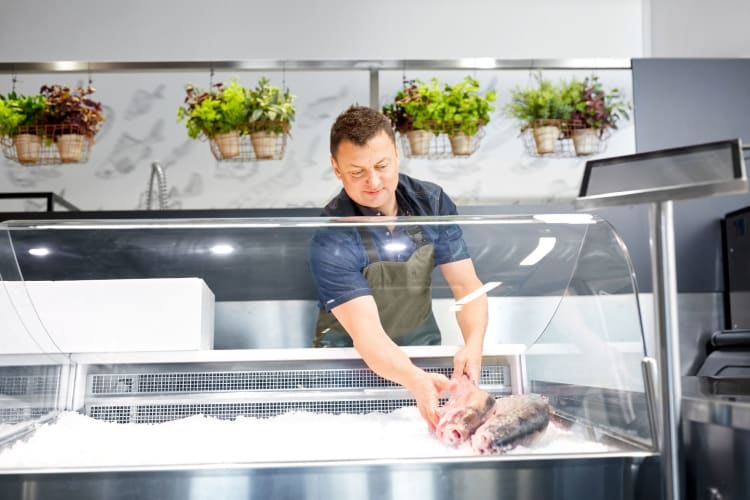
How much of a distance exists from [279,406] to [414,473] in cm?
38

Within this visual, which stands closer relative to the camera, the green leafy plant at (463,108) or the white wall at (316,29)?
the green leafy plant at (463,108)

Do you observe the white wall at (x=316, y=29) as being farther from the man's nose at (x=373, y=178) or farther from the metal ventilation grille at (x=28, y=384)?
the metal ventilation grille at (x=28, y=384)

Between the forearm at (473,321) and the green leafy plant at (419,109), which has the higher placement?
the green leafy plant at (419,109)

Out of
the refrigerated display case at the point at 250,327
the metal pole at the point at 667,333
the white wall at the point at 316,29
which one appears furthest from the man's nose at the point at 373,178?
the white wall at the point at 316,29

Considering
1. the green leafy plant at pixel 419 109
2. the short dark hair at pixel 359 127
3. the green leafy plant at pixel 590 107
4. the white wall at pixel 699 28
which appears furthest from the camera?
A: the white wall at pixel 699 28

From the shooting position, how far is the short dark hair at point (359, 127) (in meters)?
1.52

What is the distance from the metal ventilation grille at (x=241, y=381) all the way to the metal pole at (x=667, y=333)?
0.34m

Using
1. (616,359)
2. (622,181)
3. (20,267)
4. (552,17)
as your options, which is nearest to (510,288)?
(616,359)

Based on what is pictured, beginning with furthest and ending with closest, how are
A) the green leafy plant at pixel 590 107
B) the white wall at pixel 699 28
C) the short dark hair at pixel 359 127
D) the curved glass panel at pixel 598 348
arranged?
the white wall at pixel 699 28 < the green leafy plant at pixel 590 107 < the short dark hair at pixel 359 127 < the curved glass panel at pixel 598 348

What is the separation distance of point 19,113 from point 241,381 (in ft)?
6.69

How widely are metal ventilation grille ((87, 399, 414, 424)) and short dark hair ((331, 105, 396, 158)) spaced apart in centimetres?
55

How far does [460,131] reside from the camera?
286 cm

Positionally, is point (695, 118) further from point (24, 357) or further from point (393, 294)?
point (24, 357)

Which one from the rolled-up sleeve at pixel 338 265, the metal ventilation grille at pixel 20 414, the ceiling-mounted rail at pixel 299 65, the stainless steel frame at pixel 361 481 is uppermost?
the ceiling-mounted rail at pixel 299 65
